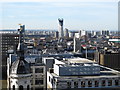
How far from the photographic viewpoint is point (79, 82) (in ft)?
47.2

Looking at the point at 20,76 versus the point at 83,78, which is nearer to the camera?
the point at 20,76

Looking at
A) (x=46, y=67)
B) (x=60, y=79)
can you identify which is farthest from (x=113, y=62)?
(x=60, y=79)

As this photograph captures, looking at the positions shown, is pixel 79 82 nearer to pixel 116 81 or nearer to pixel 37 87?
pixel 116 81

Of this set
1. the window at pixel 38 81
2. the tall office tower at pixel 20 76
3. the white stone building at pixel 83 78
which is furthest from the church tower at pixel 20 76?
the window at pixel 38 81

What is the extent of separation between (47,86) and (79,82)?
345cm

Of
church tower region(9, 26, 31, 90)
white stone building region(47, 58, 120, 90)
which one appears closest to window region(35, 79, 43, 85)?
white stone building region(47, 58, 120, 90)

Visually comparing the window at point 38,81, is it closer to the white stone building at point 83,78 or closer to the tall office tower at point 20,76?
the white stone building at point 83,78

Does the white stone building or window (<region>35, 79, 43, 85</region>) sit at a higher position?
the white stone building

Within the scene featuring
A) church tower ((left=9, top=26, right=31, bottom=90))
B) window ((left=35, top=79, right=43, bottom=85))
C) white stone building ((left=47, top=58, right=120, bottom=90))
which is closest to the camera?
church tower ((left=9, top=26, right=31, bottom=90))

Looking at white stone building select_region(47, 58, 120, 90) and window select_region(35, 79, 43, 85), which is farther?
window select_region(35, 79, 43, 85)

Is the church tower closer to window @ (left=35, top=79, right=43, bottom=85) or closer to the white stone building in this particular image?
the white stone building

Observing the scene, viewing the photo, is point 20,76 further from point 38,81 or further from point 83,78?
point 38,81

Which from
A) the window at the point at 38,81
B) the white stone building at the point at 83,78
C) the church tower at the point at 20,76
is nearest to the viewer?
the church tower at the point at 20,76

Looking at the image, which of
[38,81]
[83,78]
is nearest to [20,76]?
[83,78]
